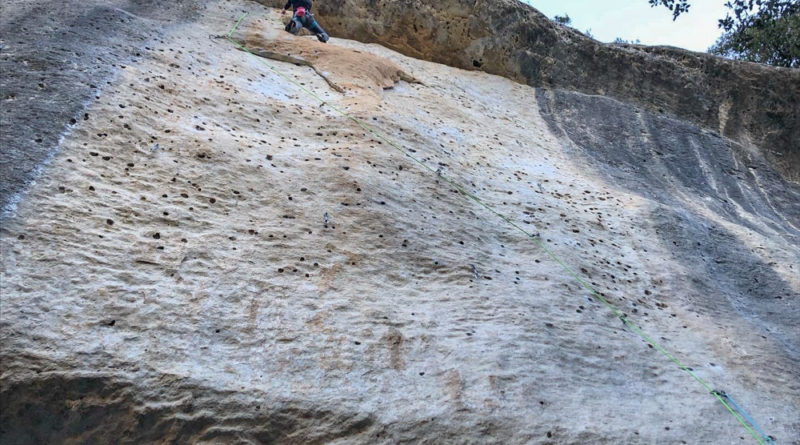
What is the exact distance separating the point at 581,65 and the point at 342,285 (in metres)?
8.94

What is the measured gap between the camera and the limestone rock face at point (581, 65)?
11695 millimetres

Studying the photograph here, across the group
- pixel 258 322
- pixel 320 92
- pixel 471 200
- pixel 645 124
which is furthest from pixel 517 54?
pixel 258 322

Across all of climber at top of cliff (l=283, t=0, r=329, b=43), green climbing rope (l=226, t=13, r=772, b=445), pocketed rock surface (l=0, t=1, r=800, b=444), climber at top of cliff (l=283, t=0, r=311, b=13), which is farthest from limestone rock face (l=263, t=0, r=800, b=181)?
green climbing rope (l=226, t=13, r=772, b=445)

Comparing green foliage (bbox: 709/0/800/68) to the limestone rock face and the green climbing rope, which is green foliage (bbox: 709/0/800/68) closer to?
the limestone rock face

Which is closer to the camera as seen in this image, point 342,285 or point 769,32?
point 342,285

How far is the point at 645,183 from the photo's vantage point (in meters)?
9.38

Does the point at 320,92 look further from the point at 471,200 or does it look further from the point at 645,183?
the point at 645,183

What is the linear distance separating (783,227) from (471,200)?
17.9 ft

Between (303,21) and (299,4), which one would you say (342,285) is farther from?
(299,4)

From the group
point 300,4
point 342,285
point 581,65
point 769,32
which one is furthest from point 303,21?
point 769,32

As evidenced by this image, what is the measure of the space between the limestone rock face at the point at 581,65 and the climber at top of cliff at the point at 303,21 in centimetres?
113

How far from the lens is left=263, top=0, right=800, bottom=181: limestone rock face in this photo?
38.4ft

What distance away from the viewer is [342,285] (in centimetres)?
490

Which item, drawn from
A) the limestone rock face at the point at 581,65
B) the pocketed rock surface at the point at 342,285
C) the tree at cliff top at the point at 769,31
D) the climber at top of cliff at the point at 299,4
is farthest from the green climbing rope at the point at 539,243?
the tree at cliff top at the point at 769,31
